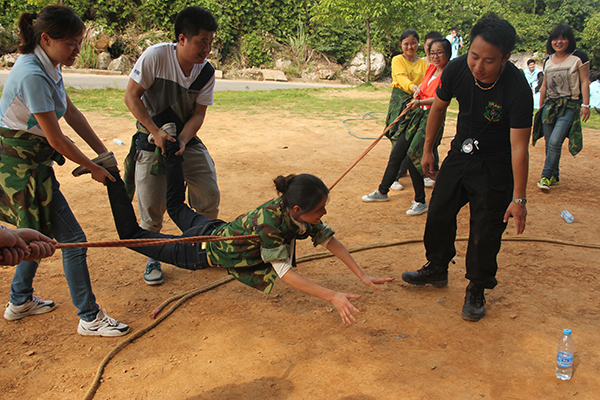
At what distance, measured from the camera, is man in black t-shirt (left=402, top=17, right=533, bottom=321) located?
2.53 meters

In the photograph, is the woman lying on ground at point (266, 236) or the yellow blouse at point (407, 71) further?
the yellow blouse at point (407, 71)

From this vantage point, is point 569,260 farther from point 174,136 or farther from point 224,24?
point 224,24

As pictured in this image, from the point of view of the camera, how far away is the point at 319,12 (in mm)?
22062

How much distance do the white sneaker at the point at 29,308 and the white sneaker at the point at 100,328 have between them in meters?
0.37

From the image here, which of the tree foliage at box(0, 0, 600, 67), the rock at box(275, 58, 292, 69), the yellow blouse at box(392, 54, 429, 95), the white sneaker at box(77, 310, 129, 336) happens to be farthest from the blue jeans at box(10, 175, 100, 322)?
the rock at box(275, 58, 292, 69)

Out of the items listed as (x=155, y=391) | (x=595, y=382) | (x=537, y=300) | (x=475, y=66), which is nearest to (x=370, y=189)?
(x=537, y=300)

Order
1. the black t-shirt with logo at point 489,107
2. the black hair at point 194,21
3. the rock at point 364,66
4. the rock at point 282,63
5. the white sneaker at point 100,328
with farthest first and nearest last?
the rock at point 364,66 < the rock at point 282,63 < the black hair at point 194,21 < the white sneaker at point 100,328 < the black t-shirt with logo at point 489,107

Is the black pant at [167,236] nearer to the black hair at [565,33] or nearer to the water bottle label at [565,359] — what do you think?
the water bottle label at [565,359]

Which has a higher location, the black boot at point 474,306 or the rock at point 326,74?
the rock at point 326,74

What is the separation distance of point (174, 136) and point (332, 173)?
3.38 m

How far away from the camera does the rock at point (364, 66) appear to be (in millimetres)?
23312

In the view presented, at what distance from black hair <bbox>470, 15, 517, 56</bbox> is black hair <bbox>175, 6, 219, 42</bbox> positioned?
5.45 ft

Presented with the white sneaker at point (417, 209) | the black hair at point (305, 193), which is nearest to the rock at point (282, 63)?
the white sneaker at point (417, 209)

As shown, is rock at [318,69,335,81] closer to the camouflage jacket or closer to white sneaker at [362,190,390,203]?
white sneaker at [362,190,390,203]
